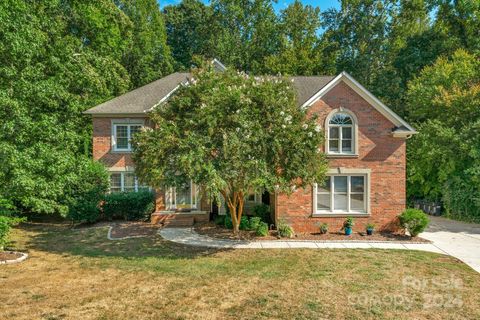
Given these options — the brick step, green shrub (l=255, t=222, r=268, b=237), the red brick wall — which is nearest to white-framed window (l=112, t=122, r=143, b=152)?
the brick step

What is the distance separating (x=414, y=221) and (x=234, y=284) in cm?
982

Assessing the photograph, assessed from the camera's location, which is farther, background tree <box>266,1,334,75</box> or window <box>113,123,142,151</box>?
background tree <box>266,1,334,75</box>

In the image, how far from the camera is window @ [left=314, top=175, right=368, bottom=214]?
15633 mm

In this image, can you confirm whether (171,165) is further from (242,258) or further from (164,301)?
(164,301)

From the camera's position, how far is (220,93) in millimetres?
12195

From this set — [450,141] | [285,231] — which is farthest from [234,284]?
[450,141]

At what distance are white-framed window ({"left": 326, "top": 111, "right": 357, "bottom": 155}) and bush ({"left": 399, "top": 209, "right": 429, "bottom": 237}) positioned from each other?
3.83 meters

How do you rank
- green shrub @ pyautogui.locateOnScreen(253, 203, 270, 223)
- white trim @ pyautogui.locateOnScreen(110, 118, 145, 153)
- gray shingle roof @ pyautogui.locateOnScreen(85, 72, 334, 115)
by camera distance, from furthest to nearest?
white trim @ pyautogui.locateOnScreen(110, 118, 145, 153) → gray shingle roof @ pyautogui.locateOnScreen(85, 72, 334, 115) → green shrub @ pyautogui.locateOnScreen(253, 203, 270, 223)

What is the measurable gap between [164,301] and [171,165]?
5.38 metres

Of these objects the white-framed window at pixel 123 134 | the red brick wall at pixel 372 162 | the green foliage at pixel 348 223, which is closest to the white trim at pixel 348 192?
the red brick wall at pixel 372 162

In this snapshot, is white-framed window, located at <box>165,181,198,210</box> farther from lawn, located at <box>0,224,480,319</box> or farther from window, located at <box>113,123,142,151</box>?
lawn, located at <box>0,224,480,319</box>

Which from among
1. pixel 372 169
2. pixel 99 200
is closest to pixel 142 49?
pixel 99 200

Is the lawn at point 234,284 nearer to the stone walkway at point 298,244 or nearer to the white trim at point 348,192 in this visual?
the stone walkway at point 298,244

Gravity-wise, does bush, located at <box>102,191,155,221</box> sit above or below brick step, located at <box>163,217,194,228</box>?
above
